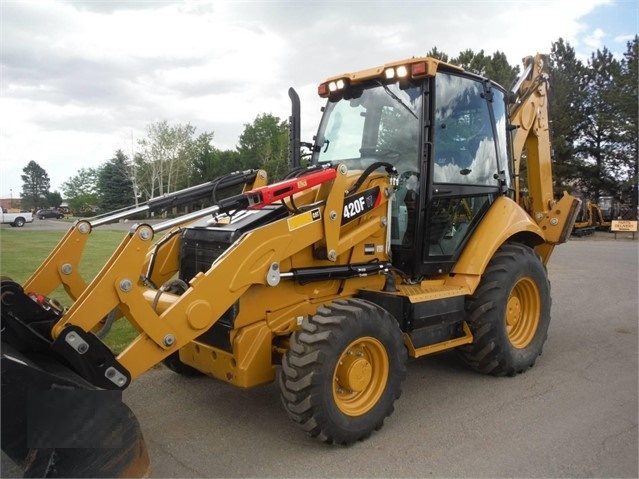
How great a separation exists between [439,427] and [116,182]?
165 feet

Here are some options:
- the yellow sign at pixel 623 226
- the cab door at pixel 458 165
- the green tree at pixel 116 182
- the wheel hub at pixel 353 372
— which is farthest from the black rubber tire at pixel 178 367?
the green tree at pixel 116 182

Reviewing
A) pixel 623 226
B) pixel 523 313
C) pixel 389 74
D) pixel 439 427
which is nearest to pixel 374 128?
pixel 389 74

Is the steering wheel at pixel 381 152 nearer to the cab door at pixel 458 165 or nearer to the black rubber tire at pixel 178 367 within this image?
the cab door at pixel 458 165

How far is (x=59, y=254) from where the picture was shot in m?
3.82

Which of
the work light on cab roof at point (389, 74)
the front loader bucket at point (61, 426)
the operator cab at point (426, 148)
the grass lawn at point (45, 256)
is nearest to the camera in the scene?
the front loader bucket at point (61, 426)

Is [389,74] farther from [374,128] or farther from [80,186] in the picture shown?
[80,186]

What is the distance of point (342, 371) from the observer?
3701 mm

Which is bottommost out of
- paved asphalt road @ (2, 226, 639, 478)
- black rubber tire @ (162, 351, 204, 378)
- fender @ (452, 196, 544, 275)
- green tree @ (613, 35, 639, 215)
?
paved asphalt road @ (2, 226, 639, 478)

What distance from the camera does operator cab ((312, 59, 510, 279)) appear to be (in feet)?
15.0

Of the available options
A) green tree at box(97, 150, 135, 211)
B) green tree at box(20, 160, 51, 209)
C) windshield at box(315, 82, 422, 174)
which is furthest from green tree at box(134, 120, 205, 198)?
windshield at box(315, 82, 422, 174)

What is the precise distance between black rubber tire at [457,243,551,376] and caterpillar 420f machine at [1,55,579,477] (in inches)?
0.7

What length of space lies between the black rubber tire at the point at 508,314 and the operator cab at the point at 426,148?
1.38 ft

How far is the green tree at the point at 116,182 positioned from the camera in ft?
161

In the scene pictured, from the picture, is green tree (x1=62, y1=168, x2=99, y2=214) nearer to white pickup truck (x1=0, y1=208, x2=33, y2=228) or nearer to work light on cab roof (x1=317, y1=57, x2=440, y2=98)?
white pickup truck (x1=0, y1=208, x2=33, y2=228)
